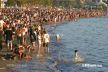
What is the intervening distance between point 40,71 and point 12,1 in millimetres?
112823

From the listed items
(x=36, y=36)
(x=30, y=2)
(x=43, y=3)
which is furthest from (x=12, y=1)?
(x=36, y=36)

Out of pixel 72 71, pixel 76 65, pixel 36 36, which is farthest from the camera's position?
pixel 36 36

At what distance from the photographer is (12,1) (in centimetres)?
13825

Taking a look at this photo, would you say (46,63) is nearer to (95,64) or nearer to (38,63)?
(38,63)


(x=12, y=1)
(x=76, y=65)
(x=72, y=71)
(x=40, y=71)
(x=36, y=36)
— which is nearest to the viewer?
(x=40, y=71)

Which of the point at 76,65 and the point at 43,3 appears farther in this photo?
the point at 43,3

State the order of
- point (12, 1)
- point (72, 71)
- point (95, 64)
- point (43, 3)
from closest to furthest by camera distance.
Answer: point (72, 71)
point (95, 64)
point (12, 1)
point (43, 3)

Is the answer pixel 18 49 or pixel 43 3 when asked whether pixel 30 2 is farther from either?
pixel 18 49

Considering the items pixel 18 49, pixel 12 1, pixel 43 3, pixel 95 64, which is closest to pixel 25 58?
pixel 18 49

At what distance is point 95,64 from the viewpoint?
33.8 metres

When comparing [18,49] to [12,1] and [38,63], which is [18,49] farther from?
[12,1]

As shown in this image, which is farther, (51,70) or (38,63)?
(38,63)

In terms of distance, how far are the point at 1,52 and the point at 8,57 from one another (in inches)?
98.3

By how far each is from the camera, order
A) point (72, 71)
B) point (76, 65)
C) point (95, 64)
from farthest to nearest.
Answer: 1. point (95, 64)
2. point (76, 65)
3. point (72, 71)
